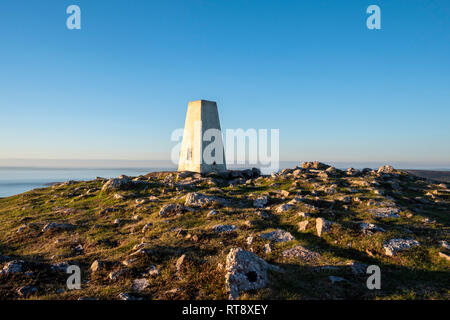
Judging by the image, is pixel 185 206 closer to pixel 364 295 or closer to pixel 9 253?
pixel 9 253

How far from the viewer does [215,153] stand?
42.0 meters

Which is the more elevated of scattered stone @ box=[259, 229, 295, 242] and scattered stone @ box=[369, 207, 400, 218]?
scattered stone @ box=[369, 207, 400, 218]

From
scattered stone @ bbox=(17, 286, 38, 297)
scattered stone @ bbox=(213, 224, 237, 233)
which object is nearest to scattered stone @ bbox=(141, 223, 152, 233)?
scattered stone @ bbox=(213, 224, 237, 233)

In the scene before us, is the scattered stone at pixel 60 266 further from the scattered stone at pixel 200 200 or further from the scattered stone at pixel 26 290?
the scattered stone at pixel 200 200

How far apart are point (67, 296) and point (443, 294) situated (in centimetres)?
1292

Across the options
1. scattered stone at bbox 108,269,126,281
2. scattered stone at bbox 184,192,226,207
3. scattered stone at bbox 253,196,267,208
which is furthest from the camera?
scattered stone at bbox 184,192,226,207

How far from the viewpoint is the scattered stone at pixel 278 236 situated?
14105mm

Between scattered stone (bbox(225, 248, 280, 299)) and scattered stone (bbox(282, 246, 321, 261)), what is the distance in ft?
7.61

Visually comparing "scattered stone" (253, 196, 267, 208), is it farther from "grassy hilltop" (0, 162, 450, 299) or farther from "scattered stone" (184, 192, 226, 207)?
"scattered stone" (184, 192, 226, 207)

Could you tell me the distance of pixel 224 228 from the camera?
51.9 ft

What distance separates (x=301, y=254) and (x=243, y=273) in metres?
4.07

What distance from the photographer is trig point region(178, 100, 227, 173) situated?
135 feet

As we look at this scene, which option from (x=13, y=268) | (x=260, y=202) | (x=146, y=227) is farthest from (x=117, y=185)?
(x=13, y=268)
